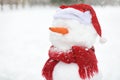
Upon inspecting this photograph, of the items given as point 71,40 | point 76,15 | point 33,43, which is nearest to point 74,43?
point 71,40

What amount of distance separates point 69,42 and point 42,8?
5340mm

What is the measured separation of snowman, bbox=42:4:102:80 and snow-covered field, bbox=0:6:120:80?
4.16 feet

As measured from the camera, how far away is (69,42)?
96.8 inches

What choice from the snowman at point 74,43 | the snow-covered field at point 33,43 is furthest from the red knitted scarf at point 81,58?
the snow-covered field at point 33,43

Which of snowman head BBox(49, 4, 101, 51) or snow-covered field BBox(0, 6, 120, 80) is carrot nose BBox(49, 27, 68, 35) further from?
snow-covered field BBox(0, 6, 120, 80)

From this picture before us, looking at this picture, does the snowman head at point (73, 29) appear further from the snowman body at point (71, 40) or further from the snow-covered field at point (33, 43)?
the snow-covered field at point (33, 43)

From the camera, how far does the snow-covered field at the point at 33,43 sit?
4043 mm

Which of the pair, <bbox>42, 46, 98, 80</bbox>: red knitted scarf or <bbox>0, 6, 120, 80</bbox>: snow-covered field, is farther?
<bbox>0, 6, 120, 80</bbox>: snow-covered field

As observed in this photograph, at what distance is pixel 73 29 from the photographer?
96.7 inches

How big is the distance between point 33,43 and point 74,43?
269cm

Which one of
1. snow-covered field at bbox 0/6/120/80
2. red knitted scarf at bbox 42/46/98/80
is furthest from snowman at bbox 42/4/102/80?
snow-covered field at bbox 0/6/120/80

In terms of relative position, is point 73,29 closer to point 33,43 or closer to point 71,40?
point 71,40

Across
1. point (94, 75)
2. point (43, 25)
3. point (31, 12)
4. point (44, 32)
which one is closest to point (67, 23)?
point (94, 75)

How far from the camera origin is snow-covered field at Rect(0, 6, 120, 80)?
13.3 ft
